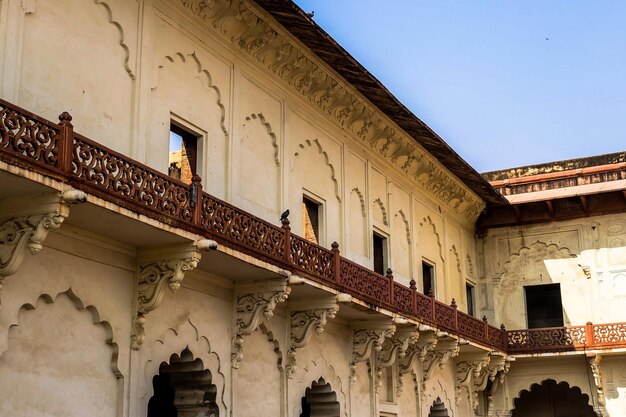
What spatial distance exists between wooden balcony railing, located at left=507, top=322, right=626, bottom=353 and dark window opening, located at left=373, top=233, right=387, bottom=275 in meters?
5.17

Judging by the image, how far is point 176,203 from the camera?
1000 cm

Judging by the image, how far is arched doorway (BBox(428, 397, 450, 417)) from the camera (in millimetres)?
19328

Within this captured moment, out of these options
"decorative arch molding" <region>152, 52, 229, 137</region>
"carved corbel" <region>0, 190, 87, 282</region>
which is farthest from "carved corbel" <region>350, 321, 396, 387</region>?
"carved corbel" <region>0, 190, 87, 282</region>

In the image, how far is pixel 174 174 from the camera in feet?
47.0

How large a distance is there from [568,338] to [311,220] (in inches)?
334

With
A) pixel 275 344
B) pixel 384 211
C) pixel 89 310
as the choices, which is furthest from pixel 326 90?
pixel 89 310

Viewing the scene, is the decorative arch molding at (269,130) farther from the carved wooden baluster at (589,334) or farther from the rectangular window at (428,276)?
the carved wooden baluster at (589,334)

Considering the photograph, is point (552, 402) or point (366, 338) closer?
point (366, 338)

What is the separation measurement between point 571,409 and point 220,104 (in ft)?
48.8

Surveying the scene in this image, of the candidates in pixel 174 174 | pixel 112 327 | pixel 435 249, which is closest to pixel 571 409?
pixel 435 249

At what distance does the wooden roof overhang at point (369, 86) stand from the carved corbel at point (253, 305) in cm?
401

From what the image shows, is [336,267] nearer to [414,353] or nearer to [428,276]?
[414,353]

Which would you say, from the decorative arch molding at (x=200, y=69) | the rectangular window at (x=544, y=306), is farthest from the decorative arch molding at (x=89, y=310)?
the rectangular window at (x=544, y=306)

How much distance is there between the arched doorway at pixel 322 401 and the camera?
14.9 metres
